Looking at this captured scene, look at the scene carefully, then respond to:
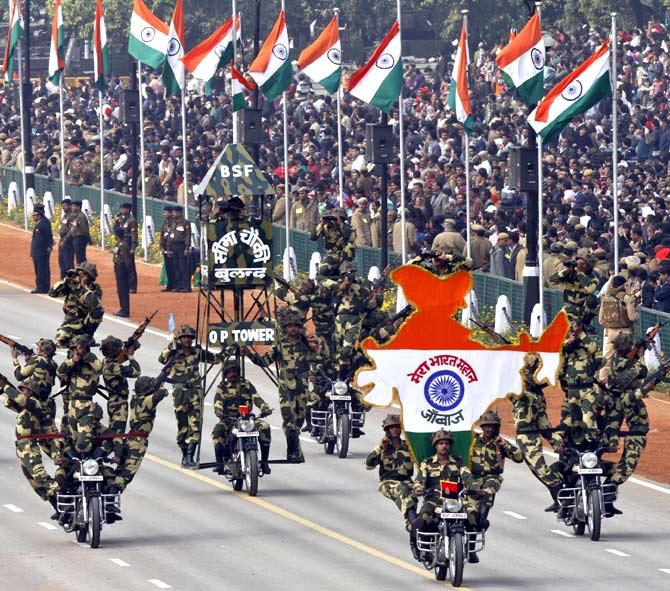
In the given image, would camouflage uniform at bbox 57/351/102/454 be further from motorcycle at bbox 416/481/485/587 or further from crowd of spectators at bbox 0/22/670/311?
crowd of spectators at bbox 0/22/670/311

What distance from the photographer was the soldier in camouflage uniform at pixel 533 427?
25156 mm

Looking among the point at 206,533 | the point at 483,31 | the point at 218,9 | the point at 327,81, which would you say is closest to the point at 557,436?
the point at 206,533

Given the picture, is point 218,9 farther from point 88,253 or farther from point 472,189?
point 472,189

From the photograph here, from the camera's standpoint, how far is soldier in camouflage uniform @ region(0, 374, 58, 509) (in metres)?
24.7

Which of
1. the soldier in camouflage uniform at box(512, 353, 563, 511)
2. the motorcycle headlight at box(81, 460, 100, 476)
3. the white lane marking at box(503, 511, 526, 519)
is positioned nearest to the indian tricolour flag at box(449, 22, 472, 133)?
the white lane marking at box(503, 511, 526, 519)

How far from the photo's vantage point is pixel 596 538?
81.6ft

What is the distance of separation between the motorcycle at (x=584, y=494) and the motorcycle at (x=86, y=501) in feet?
16.2

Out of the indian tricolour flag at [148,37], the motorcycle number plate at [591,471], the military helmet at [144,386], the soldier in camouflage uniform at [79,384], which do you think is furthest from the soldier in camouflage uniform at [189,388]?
the indian tricolour flag at [148,37]

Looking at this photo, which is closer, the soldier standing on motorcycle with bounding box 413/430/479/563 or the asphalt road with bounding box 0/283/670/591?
the soldier standing on motorcycle with bounding box 413/430/479/563

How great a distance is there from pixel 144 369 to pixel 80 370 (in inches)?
495

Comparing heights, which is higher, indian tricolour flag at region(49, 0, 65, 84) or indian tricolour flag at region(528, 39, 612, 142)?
indian tricolour flag at region(49, 0, 65, 84)

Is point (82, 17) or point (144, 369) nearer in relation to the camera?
point (144, 369)

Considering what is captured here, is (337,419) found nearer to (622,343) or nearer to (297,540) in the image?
(297,540)

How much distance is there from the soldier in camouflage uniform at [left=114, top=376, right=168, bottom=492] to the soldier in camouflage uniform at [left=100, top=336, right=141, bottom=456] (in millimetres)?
128
